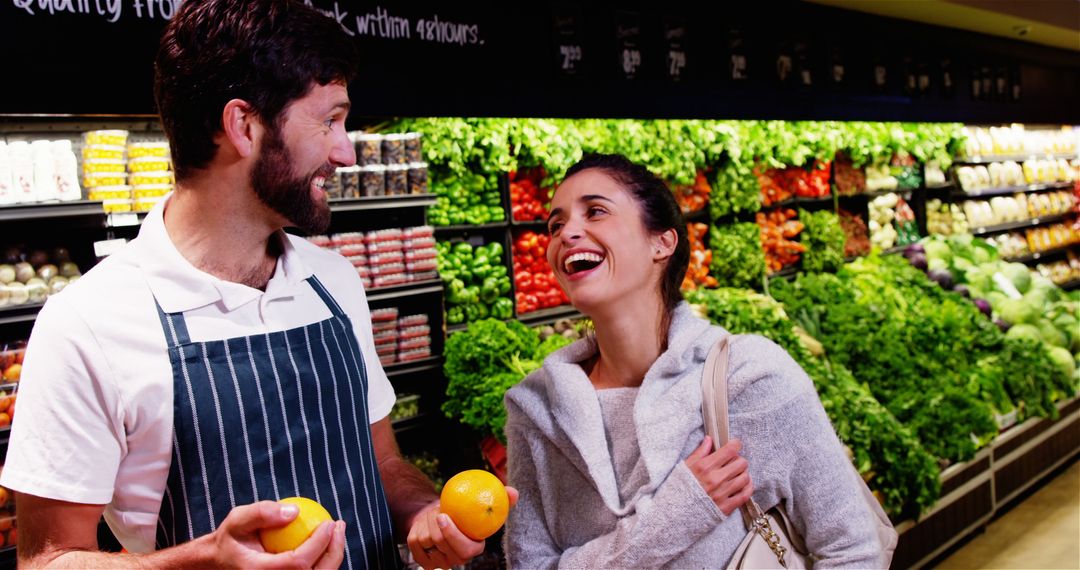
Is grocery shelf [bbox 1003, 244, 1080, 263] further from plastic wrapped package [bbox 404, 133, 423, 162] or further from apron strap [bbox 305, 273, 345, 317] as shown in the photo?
apron strap [bbox 305, 273, 345, 317]

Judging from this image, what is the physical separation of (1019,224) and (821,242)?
3.78m

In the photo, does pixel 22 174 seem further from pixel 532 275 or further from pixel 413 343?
pixel 532 275

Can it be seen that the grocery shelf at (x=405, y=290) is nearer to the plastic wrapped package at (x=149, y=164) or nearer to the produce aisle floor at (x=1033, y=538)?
the plastic wrapped package at (x=149, y=164)

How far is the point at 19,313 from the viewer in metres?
3.67

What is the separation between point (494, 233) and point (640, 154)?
115 centimetres

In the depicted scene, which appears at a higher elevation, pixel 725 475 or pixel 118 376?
pixel 118 376

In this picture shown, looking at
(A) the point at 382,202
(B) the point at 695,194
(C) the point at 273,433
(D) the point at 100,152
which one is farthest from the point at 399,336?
(C) the point at 273,433

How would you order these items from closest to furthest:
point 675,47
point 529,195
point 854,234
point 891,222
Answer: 1. point 675,47
2. point 529,195
3. point 854,234
4. point 891,222

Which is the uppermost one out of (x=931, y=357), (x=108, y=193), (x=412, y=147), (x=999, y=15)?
(x=999, y=15)

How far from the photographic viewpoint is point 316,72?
5.45 feet

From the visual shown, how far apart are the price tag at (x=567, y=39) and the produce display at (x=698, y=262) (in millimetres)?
2892

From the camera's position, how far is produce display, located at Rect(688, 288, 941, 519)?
4.31 meters

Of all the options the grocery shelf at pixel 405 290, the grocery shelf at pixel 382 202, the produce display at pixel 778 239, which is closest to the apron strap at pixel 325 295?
the grocery shelf at pixel 382 202

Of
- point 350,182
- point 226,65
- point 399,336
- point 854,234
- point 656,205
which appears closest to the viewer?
point 226,65
